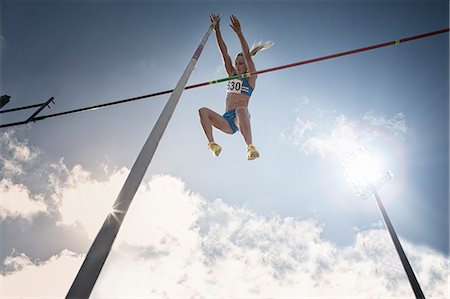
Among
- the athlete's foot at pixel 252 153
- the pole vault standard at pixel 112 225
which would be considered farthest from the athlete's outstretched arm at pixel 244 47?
the pole vault standard at pixel 112 225

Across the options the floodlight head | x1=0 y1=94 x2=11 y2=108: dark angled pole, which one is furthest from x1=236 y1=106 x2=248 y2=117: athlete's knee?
the floodlight head

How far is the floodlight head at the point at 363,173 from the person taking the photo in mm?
11039

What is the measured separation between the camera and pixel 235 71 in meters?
4.96

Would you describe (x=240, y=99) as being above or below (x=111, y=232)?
above

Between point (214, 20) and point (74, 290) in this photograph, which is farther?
point (214, 20)

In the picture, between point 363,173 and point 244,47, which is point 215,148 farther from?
point 363,173

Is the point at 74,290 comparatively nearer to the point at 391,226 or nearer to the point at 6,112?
the point at 6,112

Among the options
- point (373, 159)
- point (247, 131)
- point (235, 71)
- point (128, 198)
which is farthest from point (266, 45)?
point (373, 159)

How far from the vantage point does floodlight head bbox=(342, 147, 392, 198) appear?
11.0 m

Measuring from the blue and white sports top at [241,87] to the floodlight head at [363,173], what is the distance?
321 inches

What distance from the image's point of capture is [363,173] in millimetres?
11727

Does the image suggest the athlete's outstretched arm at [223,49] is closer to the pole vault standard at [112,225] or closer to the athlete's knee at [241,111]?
the athlete's knee at [241,111]

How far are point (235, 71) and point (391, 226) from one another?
6682mm

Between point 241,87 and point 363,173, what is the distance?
365 inches
